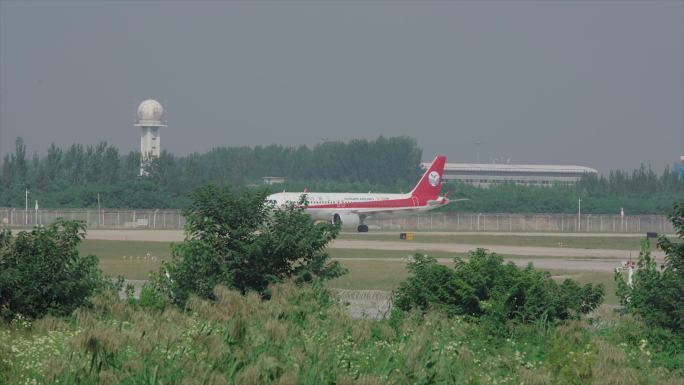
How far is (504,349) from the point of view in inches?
738

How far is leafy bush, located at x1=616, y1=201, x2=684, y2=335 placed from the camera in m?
22.7

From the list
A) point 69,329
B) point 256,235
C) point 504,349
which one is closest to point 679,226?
point 504,349

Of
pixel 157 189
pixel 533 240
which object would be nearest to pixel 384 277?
pixel 533 240

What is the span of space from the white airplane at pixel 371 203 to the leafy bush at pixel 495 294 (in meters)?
66.2

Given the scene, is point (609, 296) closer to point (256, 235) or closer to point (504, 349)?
point (256, 235)

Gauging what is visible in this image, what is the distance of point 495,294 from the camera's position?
2281cm

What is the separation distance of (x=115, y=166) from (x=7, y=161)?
15238 millimetres

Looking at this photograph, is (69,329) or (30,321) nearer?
(69,329)

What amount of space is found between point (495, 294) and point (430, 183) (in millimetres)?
82157

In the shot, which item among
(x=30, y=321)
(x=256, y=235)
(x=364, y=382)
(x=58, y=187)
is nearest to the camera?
(x=364, y=382)

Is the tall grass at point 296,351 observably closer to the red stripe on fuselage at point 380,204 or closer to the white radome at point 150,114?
the red stripe on fuselage at point 380,204

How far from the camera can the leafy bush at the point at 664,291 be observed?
22.7m

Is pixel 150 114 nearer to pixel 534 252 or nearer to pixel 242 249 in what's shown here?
pixel 534 252

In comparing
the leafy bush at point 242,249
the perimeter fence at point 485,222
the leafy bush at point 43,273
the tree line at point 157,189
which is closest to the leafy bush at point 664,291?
the leafy bush at point 242,249
